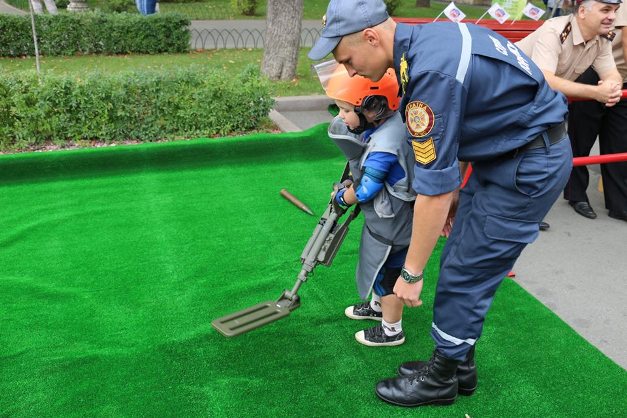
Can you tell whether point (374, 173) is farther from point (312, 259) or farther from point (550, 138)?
point (550, 138)

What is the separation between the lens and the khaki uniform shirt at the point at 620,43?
12.7 feet

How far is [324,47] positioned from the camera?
1.80m

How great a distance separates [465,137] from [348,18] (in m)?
0.52

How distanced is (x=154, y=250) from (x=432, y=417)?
78.5 inches

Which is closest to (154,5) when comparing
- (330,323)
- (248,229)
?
(248,229)

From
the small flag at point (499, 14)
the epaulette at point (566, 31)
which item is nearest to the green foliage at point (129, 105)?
the small flag at point (499, 14)

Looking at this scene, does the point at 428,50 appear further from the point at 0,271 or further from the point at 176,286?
the point at 0,271

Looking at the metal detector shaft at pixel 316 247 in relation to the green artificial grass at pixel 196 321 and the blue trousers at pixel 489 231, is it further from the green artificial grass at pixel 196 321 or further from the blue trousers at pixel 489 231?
the blue trousers at pixel 489 231

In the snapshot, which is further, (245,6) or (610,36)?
(245,6)

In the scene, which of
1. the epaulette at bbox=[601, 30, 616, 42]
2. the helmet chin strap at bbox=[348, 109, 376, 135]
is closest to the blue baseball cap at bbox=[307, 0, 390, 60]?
the helmet chin strap at bbox=[348, 109, 376, 135]

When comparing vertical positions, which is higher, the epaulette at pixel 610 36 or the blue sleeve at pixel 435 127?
the epaulette at pixel 610 36

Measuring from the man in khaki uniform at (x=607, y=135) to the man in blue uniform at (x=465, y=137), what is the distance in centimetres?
249

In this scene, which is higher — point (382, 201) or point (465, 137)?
point (465, 137)

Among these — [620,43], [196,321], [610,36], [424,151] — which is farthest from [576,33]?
[196,321]
